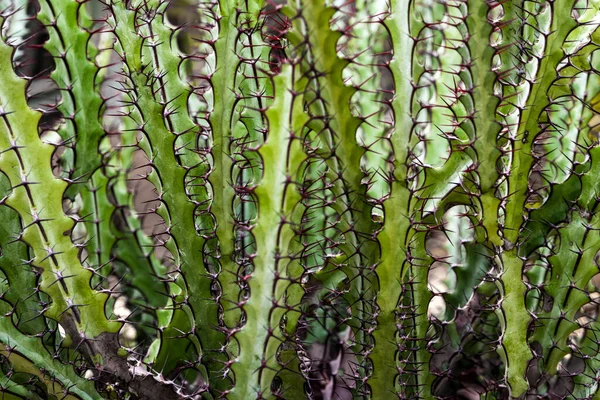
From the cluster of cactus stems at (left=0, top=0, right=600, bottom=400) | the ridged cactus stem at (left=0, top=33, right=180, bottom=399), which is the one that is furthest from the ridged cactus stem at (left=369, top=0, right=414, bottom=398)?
the ridged cactus stem at (left=0, top=33, right=180, bottom=399)

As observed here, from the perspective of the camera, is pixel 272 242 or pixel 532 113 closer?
pixel 272 242

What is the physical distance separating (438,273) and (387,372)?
167 centimetres

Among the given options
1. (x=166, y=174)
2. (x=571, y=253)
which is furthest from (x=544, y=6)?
(x=166, y=174)

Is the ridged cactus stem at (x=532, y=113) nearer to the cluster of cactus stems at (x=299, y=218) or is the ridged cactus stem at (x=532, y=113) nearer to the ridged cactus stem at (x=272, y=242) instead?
the cluster of cactus stems at (x=299, y=218)

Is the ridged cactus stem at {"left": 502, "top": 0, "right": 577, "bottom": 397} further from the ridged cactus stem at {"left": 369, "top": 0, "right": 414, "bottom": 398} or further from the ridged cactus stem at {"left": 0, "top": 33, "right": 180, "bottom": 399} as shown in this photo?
the ridged cactus stem at {"left": 0, "top": 33, "right": 180, "bottom": 399}

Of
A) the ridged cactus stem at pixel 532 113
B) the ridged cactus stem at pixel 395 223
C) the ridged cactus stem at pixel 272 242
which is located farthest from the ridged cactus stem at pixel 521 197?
the ridged cactus stem at pixel 272 242

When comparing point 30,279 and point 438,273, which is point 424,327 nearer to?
point 30,279

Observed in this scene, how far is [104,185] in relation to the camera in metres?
1.07

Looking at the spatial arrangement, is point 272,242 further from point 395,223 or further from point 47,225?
point 47,225

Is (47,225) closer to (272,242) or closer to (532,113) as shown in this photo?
(272,242)

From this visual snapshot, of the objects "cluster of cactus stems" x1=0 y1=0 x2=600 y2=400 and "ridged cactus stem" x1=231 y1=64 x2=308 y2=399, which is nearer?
"ridged cactus stem" x1=231 y1=64 x2=308 y2=399

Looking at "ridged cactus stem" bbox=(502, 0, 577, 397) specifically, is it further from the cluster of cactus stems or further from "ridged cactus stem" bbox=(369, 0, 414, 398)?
"ridged cactus stem" bbox=(369, 0, 414, 398)

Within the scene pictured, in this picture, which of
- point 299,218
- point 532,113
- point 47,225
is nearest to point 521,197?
point 532,113

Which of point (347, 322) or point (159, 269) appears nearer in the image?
point (347, 322)
